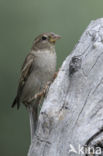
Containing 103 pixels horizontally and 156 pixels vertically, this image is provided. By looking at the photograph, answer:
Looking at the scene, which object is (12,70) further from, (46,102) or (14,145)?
(46,102)

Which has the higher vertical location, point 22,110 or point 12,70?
point 12,70

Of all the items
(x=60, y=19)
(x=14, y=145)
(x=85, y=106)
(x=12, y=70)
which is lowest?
(x=14, y=145)

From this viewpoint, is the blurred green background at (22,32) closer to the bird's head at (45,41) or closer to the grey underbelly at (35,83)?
the bird's head at (45,41)

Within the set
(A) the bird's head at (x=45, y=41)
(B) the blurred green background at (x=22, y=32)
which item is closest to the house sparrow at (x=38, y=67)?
(A) the bird's head at (x=45, y=41)

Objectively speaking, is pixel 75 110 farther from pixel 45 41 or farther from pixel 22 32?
pixel 22 32

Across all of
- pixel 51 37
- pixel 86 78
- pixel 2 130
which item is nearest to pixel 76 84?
pixel 86 78

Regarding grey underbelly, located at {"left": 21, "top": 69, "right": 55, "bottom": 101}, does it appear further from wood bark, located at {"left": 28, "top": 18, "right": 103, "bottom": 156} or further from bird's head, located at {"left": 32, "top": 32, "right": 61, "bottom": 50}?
wood bark, located at {"left": 28, "top": 18, "right": 103, "bottom": 156}

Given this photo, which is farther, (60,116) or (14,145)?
(14,145)
